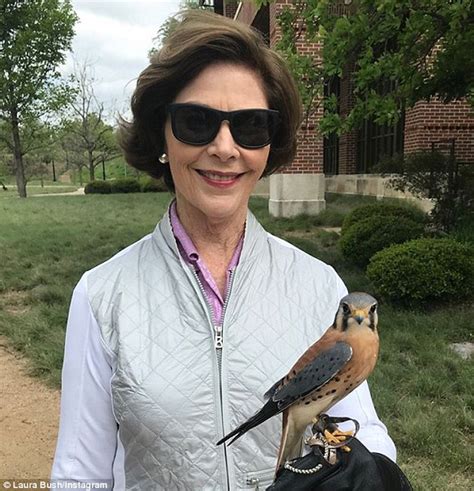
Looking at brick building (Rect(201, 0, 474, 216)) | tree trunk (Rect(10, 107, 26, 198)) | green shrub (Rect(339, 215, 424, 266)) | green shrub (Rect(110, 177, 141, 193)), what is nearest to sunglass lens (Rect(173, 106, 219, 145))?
green shrub (Rect(339, 215, 424, 266))

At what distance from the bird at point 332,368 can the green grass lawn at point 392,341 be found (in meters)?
2.47

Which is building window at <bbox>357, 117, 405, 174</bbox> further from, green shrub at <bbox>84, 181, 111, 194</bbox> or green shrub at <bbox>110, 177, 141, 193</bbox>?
green shrub at <bbox>84, 181, 111, 194</bbox>

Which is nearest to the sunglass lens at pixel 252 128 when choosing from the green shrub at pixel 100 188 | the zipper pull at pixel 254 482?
the zipper pull at pixel 254 482

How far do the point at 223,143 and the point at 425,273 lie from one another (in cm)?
524

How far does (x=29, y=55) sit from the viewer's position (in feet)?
97.1

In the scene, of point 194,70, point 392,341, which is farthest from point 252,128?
point 392,341

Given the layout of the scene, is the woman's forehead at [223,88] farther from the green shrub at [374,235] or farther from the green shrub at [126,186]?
the green shrub at [126,186]

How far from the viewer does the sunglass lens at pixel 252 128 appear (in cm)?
162

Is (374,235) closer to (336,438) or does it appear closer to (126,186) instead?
(336,438)

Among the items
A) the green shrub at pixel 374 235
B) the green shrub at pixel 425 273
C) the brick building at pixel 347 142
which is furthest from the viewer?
the brick building at pixel 347 142

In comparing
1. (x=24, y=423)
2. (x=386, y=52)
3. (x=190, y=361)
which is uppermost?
(x=386, y=52)

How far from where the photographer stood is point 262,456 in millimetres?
1567

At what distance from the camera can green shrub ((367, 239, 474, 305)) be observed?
631cm

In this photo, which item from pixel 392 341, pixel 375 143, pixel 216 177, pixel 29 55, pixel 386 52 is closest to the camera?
pixel 216 177
